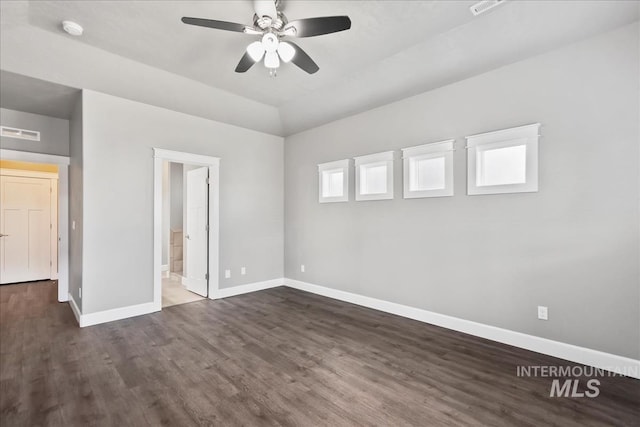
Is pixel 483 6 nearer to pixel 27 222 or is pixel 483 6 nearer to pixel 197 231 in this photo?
pixel 197 231

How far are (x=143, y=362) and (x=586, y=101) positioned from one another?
4.95 meters

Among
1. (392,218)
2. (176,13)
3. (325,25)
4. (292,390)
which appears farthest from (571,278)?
(176,13)

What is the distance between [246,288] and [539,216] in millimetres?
4569

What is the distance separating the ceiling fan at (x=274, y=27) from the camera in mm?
2266

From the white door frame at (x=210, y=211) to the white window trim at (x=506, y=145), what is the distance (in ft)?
12.9

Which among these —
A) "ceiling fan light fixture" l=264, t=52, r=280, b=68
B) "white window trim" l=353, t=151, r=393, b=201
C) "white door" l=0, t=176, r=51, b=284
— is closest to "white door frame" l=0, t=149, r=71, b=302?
"white door" l=0, t=176, r=51, b=284

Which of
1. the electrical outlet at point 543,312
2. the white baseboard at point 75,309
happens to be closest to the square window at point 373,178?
the electrical outlet at point 543,312

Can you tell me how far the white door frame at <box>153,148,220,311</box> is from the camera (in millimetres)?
4297

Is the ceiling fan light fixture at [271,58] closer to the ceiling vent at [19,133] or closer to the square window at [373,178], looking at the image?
the square window at [373,178]

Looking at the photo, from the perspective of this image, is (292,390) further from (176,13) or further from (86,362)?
(176,13)

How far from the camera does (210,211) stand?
5004mm

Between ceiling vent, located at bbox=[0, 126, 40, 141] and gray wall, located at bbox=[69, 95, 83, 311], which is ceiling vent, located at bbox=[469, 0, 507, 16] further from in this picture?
ceiling vent, located at bbox=[0, 126, 40, 141]

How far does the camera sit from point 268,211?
5.75 metres

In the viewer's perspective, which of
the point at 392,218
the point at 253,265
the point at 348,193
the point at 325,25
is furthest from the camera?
the point at 253,265
